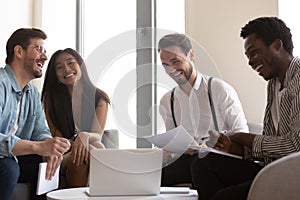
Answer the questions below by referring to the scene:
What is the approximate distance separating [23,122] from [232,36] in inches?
52.3

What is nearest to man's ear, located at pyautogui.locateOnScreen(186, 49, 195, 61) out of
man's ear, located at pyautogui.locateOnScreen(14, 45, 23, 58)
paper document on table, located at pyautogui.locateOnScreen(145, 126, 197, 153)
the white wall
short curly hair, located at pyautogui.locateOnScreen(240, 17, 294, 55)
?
short curly hair, located at pyautogui.locateOnScreen(240, 17, 294, 55)

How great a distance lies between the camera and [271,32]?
156 cm

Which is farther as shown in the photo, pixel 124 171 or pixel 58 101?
pixel 58 101

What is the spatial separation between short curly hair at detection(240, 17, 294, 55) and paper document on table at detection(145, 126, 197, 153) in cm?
43

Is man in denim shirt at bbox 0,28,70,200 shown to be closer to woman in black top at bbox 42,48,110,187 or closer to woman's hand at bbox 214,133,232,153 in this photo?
woman in black top at bbox 42,48,110,187

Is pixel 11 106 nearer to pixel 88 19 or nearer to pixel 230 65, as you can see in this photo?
pixel 230 65

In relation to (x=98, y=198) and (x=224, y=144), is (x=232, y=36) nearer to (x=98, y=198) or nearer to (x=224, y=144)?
(x=224, y=144)

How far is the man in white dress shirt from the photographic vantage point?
5.23 feet

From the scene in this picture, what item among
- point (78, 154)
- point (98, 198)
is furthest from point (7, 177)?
point (98, 198)

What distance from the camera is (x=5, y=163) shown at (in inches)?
70.6

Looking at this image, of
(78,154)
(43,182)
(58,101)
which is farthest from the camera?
(58,101)

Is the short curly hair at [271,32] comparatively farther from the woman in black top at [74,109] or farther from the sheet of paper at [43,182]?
the sheet of paper at [43,182]

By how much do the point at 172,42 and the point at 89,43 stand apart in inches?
80.5

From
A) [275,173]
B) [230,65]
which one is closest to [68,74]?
[230,65]
